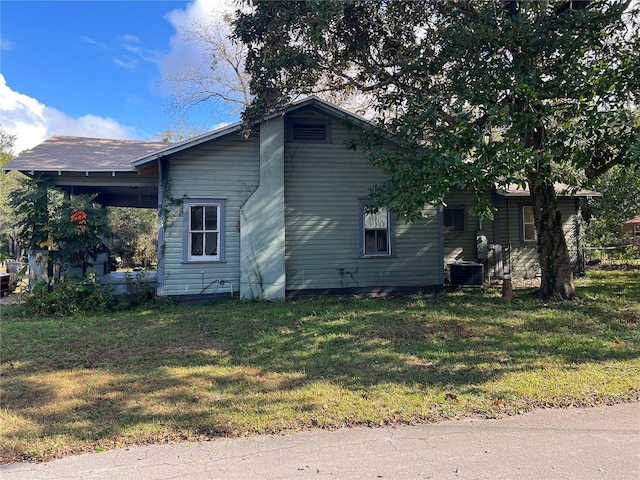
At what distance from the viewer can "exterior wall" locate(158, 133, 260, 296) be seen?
32.5 feet

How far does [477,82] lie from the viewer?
731 centimetres

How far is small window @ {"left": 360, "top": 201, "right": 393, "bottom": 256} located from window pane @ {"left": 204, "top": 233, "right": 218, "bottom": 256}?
4027 millimetres

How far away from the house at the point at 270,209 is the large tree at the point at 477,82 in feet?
4.06

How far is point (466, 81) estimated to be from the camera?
7.75m

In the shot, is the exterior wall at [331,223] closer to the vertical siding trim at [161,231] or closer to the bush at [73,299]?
the vertical siding trim at [161,231]

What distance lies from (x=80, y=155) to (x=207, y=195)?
3787mm

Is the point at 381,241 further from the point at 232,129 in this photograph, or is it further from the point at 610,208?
the point at 610,208

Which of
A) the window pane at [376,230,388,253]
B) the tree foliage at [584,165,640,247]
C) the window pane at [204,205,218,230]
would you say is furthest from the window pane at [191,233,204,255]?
the tree foliage at [584,165,640,247]

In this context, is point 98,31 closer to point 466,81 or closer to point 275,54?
point 275,54

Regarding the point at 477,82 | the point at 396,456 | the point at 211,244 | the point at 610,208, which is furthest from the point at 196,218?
the point at 610,208

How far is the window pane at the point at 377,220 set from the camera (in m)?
11.3

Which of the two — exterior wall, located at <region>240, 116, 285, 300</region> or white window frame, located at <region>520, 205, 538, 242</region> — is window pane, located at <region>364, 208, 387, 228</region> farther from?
white window frame, located at <region>520, 205, 538, 242</region>

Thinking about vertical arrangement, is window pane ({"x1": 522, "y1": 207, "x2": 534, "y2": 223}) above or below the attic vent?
below

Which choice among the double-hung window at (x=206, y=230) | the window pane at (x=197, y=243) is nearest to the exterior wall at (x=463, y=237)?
the double-hung window at (x=206, y=230)
